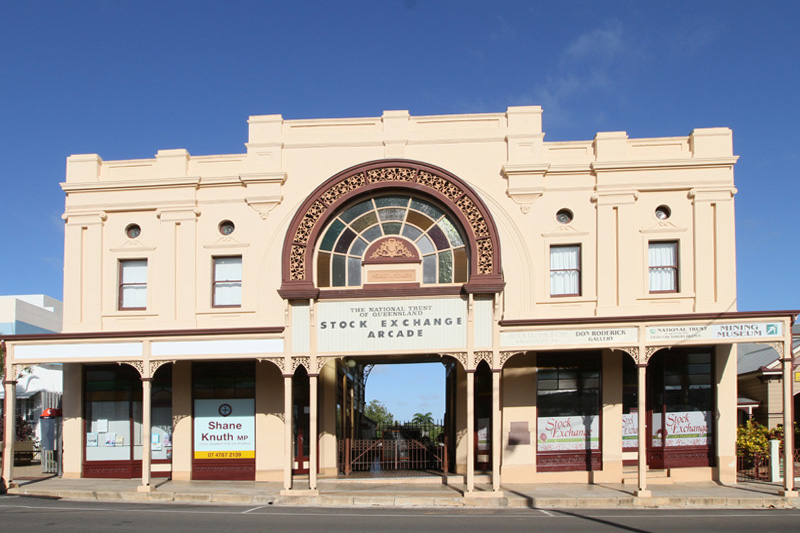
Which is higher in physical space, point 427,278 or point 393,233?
point 393,233

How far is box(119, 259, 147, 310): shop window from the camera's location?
22.9 metres

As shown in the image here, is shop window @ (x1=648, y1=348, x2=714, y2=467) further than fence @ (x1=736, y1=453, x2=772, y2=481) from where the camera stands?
No

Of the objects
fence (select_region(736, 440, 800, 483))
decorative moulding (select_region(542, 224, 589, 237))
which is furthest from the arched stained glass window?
fence (select_region(736, 440, 800, 483))

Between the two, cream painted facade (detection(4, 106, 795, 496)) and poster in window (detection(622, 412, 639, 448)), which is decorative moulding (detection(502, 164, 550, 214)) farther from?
poster in window (detection(622, 412, 639, 448))

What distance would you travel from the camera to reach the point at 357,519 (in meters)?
16.1

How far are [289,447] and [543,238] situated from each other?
344 inches

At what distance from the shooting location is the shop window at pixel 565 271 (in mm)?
21797

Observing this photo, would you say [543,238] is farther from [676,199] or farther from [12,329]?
[12,329]

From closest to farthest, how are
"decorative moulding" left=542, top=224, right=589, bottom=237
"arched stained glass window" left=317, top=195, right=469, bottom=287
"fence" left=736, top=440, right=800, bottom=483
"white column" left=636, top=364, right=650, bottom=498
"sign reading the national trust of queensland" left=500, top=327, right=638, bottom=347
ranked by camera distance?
1. "white column" left=636, top=364, right=650, bottom=498
2. "sign reading the national trust of queensland" left=500, top=327, right=638, bottom=347
3. "fence" left=736, top=440, right=800, bottom=483
4. "arched stained glass window" left=317, top=195, right=469, bottom=287
5. "decorative moulding" left=542, top=224, right=589, bottom=237

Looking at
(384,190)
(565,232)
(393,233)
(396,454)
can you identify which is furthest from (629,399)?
(384,190)

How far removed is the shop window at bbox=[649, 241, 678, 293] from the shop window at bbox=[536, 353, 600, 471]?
2.60m

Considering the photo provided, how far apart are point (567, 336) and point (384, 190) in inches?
244

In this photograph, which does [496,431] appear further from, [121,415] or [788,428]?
[121,415]

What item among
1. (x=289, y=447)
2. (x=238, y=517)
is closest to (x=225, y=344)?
(x=289, y=447)
